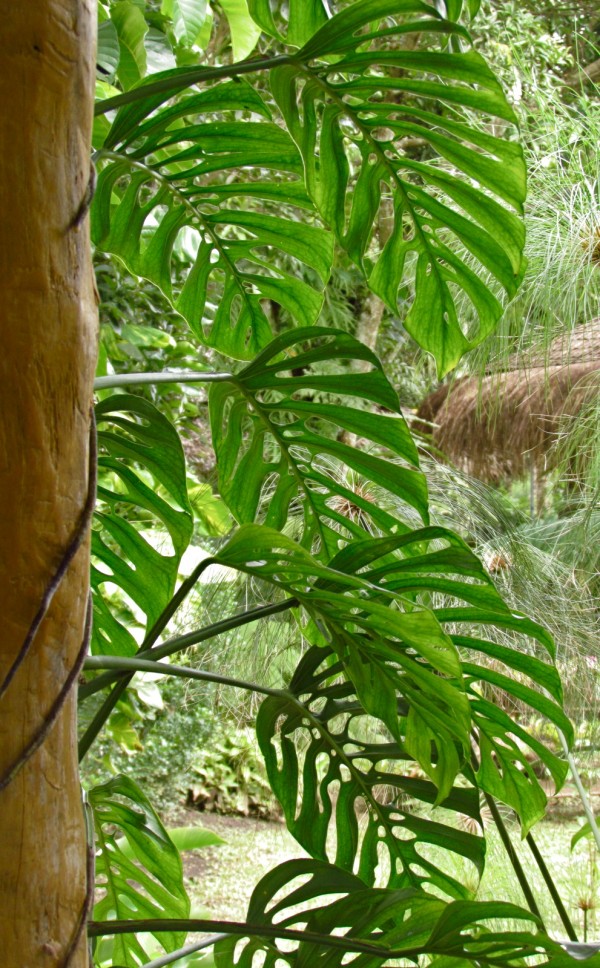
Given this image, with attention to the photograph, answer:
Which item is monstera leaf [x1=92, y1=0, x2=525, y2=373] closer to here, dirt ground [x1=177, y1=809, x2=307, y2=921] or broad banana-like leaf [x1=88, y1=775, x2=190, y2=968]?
broad banana-like leaf [x1=88, y1=775, x2=190, y2=968]

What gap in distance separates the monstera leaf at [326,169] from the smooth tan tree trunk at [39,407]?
0.11 m

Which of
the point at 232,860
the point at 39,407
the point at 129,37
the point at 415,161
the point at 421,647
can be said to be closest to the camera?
the point at 39,407

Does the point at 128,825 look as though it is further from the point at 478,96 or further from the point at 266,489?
the point at 266,489

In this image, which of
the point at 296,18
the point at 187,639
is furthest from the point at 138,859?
the point at 296,18

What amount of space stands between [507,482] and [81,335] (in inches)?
87.2

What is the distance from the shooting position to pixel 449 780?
480 mm

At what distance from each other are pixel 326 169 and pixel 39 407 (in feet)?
1.05

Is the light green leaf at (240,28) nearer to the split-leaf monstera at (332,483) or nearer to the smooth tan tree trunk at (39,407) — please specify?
the split-leaf monstera at (332,483)

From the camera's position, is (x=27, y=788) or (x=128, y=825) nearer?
(x=27, y=788)

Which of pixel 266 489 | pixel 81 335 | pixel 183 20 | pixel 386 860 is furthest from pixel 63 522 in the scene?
pixel 386 860

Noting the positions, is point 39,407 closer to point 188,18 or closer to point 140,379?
point 140,379

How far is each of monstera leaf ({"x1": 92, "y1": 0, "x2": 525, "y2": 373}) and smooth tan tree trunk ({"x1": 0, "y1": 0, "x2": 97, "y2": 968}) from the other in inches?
4.4

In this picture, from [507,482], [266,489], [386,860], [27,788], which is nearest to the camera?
[27,788]

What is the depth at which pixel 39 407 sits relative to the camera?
30 centimetres
